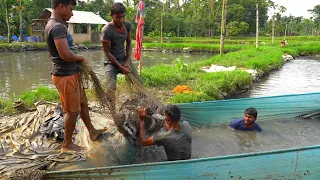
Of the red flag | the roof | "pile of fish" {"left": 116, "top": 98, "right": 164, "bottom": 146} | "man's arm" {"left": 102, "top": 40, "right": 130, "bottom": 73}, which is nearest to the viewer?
"pile of fish" {"left": 116, "top": 98, "right": 164, "bottom": 146}

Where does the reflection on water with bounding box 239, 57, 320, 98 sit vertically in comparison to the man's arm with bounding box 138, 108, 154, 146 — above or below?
below

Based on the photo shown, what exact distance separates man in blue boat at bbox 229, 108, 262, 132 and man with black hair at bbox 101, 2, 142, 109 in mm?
1815

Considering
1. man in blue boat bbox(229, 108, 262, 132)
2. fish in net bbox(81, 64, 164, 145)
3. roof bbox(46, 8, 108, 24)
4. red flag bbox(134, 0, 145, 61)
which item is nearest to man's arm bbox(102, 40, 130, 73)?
fish in net bbox(81, 64, 164, 145)

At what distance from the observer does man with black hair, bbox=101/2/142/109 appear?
341 cm

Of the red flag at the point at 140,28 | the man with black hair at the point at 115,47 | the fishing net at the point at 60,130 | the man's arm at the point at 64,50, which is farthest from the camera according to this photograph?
the red flag at the point at 140,28

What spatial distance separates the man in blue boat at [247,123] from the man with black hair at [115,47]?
1.82 m

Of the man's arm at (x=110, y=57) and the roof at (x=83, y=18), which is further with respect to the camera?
the roof at (x=83, y=18)

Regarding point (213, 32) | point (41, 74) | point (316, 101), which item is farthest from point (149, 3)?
point (316, 101)

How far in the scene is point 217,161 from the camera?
7.45 feet

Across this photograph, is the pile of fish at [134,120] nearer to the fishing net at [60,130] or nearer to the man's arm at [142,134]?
the fishing net at [60,130]

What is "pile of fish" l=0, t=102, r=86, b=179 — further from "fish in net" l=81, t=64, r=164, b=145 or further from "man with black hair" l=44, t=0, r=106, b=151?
"fish in net" l=81, t=64, r=164, b=145

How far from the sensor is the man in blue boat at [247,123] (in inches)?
159

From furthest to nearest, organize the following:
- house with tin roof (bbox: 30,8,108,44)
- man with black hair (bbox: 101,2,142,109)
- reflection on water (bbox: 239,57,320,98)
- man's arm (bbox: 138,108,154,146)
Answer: house with tin roof (bbox: 30,8,108,44) → reflection on water (bbox: 239,57,320,98) → man with black hair (bbox: 101,2,142,109) → man's arm (bbox: 138,108,154,146)

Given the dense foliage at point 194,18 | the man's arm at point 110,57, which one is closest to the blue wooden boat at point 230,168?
the man's arm at point 110,57
